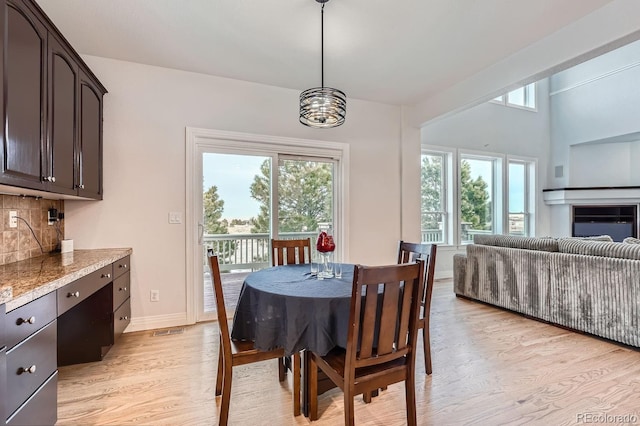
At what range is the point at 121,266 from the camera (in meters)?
2.87

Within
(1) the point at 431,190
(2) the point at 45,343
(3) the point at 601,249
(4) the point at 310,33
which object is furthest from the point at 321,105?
(1) the point at 431,190

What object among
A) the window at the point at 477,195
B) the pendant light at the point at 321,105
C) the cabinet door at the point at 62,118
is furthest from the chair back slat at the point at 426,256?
the window at the point at 477,195

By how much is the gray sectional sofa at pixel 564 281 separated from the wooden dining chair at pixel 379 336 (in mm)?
2460

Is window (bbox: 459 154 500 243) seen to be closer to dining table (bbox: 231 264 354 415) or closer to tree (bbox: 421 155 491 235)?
tree (bbox: 421 155 491 235)

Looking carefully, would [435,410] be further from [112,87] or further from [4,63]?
[112,87]

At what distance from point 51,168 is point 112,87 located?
147 centimetres

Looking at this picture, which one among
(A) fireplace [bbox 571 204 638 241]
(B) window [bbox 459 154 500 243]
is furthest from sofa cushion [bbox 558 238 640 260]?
(A) fireplace [bbox 571 204 638 241]

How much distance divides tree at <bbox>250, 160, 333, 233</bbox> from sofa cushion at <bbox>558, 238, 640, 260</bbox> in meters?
2.63

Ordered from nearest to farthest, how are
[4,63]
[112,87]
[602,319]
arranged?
1. [4,63]
2. [602,319]
3. [112,87]

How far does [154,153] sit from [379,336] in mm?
2921

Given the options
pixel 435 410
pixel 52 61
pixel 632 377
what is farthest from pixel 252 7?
pixel 632 377

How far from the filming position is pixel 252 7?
92.7 inches

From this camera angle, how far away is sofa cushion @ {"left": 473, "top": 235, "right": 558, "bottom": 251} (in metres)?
3.50

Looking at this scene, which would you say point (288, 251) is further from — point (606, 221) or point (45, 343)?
point (606, 221)
